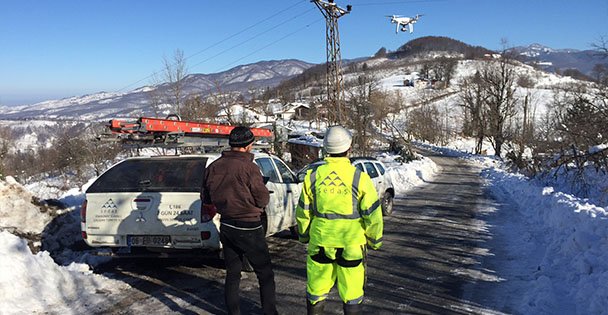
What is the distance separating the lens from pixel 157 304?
200 inches

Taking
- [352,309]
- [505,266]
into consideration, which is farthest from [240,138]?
[505,266]

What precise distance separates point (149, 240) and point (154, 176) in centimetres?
92

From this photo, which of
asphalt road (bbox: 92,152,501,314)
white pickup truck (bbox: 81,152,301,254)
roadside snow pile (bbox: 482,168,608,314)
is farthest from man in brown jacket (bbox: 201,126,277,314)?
roadside snow pile (bbox: 482,168,608,314)

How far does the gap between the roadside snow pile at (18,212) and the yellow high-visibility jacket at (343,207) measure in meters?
5.71

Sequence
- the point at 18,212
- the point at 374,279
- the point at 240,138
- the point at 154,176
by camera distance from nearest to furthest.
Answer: the point at 240,138 < the point at 374,279 < the point at 154,176 < the point at 18,212

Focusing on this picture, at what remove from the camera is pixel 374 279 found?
597 centimetres

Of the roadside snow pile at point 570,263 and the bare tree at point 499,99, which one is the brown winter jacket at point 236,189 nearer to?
the roadside snow pile at point 570,263

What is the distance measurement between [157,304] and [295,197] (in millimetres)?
3347

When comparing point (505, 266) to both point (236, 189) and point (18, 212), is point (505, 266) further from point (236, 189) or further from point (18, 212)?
point (18, 212)

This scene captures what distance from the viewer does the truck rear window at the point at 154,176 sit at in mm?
6008

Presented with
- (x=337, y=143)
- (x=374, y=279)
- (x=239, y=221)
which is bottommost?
(x=374, y=279)

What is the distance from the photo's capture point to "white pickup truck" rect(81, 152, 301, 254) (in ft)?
18.9

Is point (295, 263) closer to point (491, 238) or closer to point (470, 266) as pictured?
point (470, 266)

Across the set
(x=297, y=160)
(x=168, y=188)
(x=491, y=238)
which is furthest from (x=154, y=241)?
(x=297, y=160)
